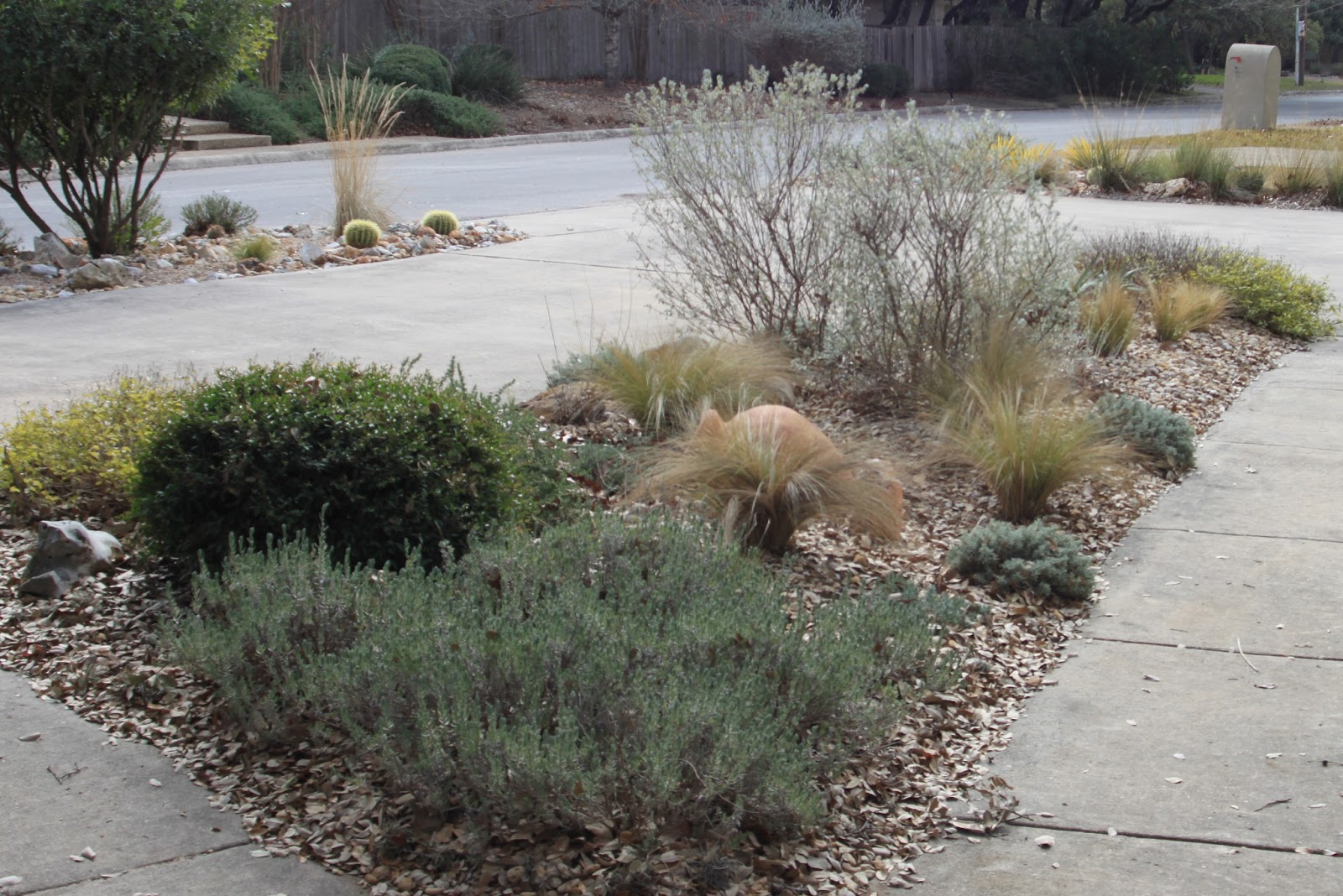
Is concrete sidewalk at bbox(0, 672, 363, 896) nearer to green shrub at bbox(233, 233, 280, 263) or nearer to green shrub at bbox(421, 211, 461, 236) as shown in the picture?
green shrub at bbox(233, 233, 280, 263)

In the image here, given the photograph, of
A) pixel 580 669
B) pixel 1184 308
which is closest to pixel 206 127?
pixel 1184 308

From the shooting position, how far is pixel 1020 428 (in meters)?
5.73

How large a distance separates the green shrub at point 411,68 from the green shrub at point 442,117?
0.56 meters

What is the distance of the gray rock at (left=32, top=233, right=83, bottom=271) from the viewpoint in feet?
35.3

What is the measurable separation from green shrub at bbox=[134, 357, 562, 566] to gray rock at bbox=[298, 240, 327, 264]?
7075 millimetres

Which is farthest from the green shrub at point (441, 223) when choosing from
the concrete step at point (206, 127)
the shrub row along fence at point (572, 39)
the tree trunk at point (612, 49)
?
the tree trunk at point (612, 49)

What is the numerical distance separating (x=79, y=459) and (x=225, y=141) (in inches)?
709

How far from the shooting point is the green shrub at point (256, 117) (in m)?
22.9

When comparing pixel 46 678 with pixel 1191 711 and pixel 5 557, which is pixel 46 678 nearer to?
pixel 5 557

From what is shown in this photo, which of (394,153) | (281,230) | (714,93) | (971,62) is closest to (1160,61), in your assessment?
(971,62)

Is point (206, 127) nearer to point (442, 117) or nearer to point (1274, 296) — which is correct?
point (442, 117)

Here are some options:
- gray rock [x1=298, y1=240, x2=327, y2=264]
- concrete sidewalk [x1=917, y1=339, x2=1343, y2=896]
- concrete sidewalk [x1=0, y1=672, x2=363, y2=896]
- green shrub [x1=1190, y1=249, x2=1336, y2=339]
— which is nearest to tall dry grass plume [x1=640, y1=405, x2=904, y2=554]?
concrete sidewalk [x1=917, y1=339, x2=1343, y2=896]

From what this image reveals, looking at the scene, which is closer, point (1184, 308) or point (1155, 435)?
point (1155, 435)

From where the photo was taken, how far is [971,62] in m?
42.2
